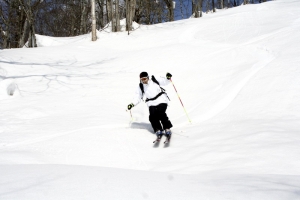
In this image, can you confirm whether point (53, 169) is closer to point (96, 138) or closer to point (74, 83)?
point (96, 138)

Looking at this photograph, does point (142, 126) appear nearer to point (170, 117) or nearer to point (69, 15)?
point (170, 117)

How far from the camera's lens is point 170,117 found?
6453mm

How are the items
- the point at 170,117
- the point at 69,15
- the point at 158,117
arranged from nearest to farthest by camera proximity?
the point at 158,117, the point at 170,117, the point at 69,15

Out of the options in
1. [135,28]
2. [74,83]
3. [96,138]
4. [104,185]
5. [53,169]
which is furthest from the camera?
[135,28]

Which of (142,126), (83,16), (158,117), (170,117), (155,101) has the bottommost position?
(142,126)

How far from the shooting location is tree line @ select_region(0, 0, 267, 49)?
16.7 m

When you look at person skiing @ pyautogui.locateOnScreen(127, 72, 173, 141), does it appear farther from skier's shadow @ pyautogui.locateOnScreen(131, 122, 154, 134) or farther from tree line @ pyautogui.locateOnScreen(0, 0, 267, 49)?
tree line @ pyautogui.locateOnScreen(0, 0, 267, 49)

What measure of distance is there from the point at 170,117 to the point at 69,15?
95.5 feet

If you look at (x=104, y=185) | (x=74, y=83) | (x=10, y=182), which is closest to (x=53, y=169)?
(x=10, y=182)

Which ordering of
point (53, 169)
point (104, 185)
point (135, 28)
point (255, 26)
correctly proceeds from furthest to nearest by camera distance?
point (135, 28) < point (255, 26) < point (53, 169) < point (104, 185)

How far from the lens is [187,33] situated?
13.8 meters

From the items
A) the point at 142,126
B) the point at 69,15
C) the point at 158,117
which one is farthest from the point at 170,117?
the point at 69,15

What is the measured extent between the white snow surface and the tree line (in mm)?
4923

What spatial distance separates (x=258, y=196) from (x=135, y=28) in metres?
17.1
